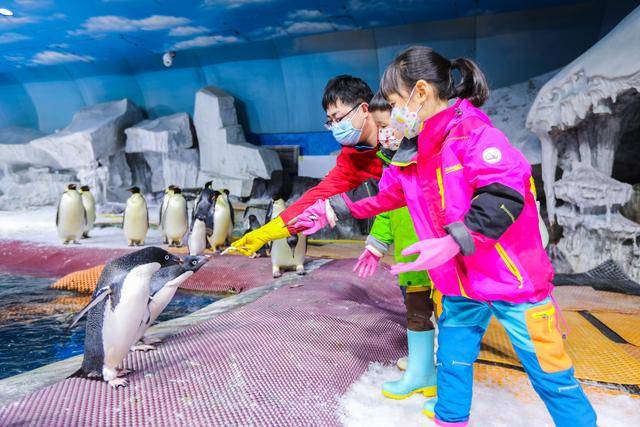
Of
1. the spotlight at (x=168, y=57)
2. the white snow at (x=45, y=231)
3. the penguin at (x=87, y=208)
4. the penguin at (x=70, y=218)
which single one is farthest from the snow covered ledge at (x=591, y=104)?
the spotlight at (x=168, y=57)

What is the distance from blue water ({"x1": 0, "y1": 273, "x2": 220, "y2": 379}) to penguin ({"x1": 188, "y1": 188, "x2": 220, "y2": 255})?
127cm

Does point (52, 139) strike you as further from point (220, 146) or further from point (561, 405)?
point (561, 405)

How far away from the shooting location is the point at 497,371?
1.91 m

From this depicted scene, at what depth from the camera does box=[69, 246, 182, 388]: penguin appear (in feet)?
5.35

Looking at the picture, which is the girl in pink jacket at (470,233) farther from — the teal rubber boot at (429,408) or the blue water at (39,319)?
the blue water at (39,319)

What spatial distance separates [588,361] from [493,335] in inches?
17.3

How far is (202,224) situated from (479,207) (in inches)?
187

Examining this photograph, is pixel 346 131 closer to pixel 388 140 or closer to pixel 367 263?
pixel 388 140

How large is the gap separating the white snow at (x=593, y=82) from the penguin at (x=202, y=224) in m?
3.76

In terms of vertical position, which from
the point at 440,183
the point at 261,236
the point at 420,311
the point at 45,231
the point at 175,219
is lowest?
the point at 45,231

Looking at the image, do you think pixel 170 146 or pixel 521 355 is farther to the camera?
pixel 170 146

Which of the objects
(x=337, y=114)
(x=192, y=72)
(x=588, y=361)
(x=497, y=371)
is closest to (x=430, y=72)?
(x=337, y=114)

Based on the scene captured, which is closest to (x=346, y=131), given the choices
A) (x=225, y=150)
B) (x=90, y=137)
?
(x=225, y=150)

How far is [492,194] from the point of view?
1.09m
